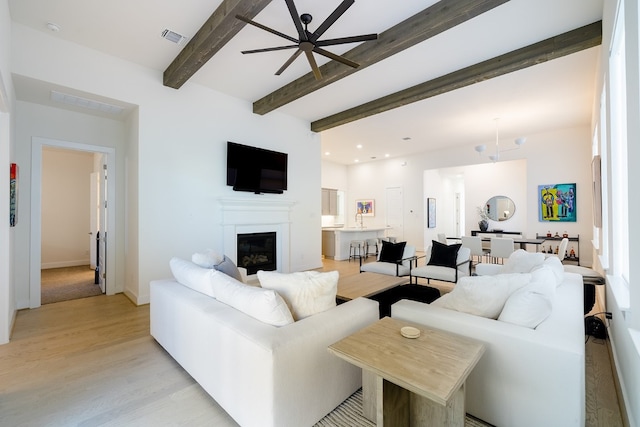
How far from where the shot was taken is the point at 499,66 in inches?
142

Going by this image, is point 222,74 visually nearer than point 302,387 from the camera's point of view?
No

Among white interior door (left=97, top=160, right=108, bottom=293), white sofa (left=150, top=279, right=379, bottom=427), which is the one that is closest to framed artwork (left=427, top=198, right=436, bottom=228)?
white sofa (left=150, top=279, right=379, bottom=427)

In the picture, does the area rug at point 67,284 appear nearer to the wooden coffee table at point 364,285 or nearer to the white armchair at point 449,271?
the wooden coffee table at point 364,285

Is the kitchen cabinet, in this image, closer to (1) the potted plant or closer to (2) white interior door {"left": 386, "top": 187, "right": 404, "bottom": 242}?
(2) white interior door {"left": 386, "top": 187, "right": 404, "bottom": 242}

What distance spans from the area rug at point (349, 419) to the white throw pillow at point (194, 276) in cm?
116

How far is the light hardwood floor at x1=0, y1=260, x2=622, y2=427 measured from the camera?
5.81 ft

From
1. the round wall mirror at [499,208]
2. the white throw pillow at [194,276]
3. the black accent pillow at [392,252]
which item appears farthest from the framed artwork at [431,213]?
the white throw pillow at [194,276]

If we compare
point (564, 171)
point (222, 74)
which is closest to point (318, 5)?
point (222, 74)

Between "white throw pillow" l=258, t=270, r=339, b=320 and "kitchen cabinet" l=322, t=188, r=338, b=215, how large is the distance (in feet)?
24.7

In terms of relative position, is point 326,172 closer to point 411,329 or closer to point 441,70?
point 441,70

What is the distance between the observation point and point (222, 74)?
415 cm

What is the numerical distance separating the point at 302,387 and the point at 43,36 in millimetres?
4569

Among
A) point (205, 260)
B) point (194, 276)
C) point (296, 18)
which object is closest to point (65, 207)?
point (205, 260)

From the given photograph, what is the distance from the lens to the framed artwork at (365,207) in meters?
9.79
